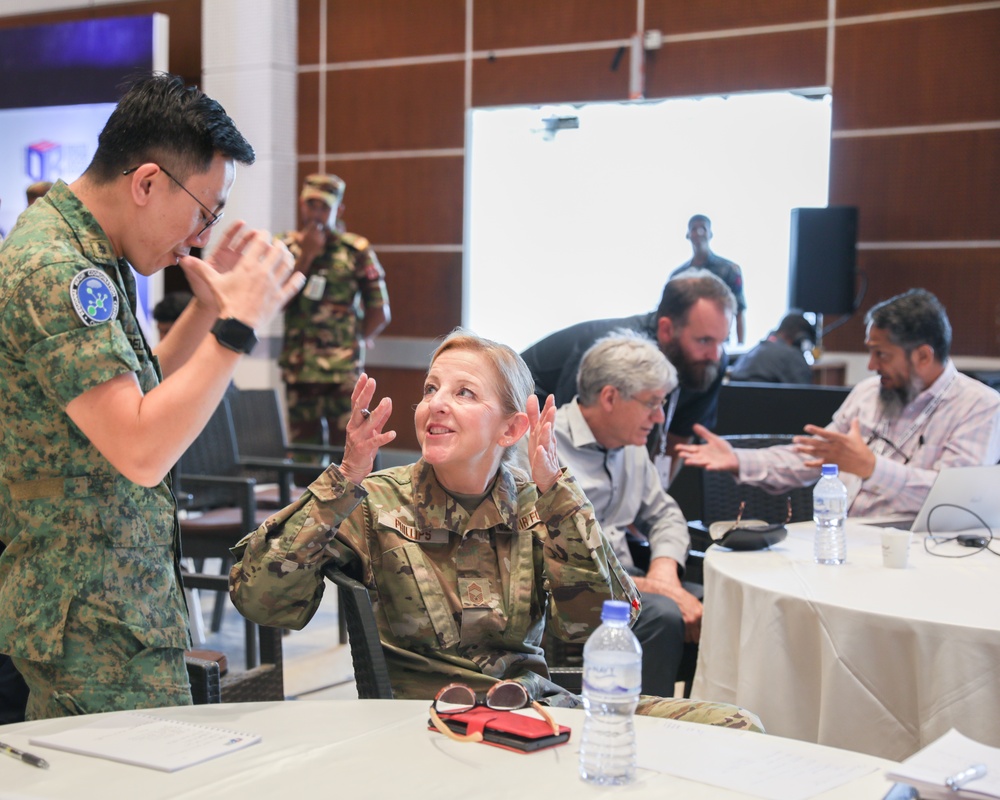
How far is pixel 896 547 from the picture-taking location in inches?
100

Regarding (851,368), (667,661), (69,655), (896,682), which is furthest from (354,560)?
(851,368)

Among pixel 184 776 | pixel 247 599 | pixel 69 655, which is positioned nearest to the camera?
pixel 184 776

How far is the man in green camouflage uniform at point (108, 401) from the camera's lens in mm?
1531

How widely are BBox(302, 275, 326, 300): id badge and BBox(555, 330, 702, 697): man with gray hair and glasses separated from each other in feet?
11.3

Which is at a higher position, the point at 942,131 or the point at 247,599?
the point at 942,131

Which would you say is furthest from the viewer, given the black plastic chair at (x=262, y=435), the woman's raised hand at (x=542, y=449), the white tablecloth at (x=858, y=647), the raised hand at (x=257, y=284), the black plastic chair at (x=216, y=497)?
the black plastic chair at (x=262, y=435)

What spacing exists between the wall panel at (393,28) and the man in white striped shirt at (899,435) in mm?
4706

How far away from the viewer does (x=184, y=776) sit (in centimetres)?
131

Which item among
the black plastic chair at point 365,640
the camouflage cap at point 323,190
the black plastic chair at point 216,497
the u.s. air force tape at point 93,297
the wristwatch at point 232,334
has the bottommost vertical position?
the black plastic chair at point 216,497

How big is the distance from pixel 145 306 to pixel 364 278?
82.2 inches

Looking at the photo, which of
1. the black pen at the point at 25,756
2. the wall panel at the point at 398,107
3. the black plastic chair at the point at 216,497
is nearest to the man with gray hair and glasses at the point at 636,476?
the black plastic chair at the point at 216,497

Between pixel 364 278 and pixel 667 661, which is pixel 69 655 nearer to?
pixel 667 661

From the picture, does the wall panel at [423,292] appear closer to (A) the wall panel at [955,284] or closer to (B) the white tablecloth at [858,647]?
(A) the wall panel at [955,284]

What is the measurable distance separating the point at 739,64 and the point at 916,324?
357 centimetres
